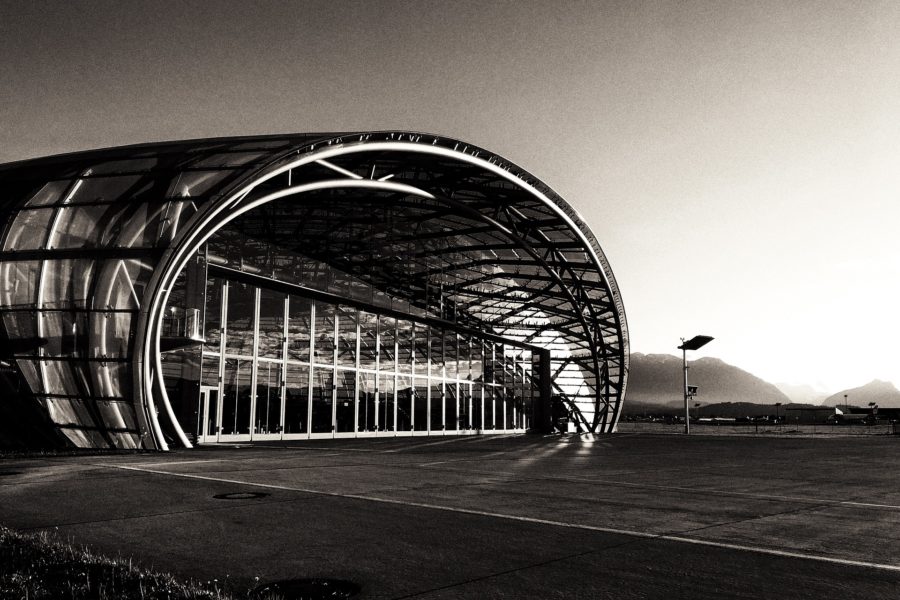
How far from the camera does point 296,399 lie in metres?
26.9

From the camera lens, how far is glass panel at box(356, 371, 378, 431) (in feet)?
100

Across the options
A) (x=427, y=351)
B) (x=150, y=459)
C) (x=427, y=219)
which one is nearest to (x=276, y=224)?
(x=427, y=219)

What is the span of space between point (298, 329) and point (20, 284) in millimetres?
10567

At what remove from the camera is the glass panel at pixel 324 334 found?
28438mm

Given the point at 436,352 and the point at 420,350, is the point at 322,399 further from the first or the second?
the point at 436,352

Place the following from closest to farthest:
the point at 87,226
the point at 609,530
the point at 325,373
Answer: the point at 609,530 < the point at 87,226 < the point at 325,373

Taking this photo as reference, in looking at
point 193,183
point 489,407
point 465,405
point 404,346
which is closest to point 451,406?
point 465,405

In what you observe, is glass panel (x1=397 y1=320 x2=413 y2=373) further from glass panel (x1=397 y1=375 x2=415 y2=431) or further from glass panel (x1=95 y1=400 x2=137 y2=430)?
glass panel (x1=95 y1=400 x2=137 y2=430)

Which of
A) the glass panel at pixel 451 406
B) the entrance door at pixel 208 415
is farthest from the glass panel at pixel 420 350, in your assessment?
the entrance door at pixel 208 415

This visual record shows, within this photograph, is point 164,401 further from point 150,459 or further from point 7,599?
point 7,599

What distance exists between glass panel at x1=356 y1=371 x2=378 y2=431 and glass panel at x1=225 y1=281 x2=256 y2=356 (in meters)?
6.79

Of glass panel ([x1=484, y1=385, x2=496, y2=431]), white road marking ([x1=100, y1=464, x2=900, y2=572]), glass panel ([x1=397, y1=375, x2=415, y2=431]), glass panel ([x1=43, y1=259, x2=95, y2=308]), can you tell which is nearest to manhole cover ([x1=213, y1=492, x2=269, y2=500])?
white road marking ([x1=100, y1=464, x2=900, y2=572])

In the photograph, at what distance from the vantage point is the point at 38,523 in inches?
259

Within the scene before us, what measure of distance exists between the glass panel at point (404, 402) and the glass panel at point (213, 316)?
450 inches
